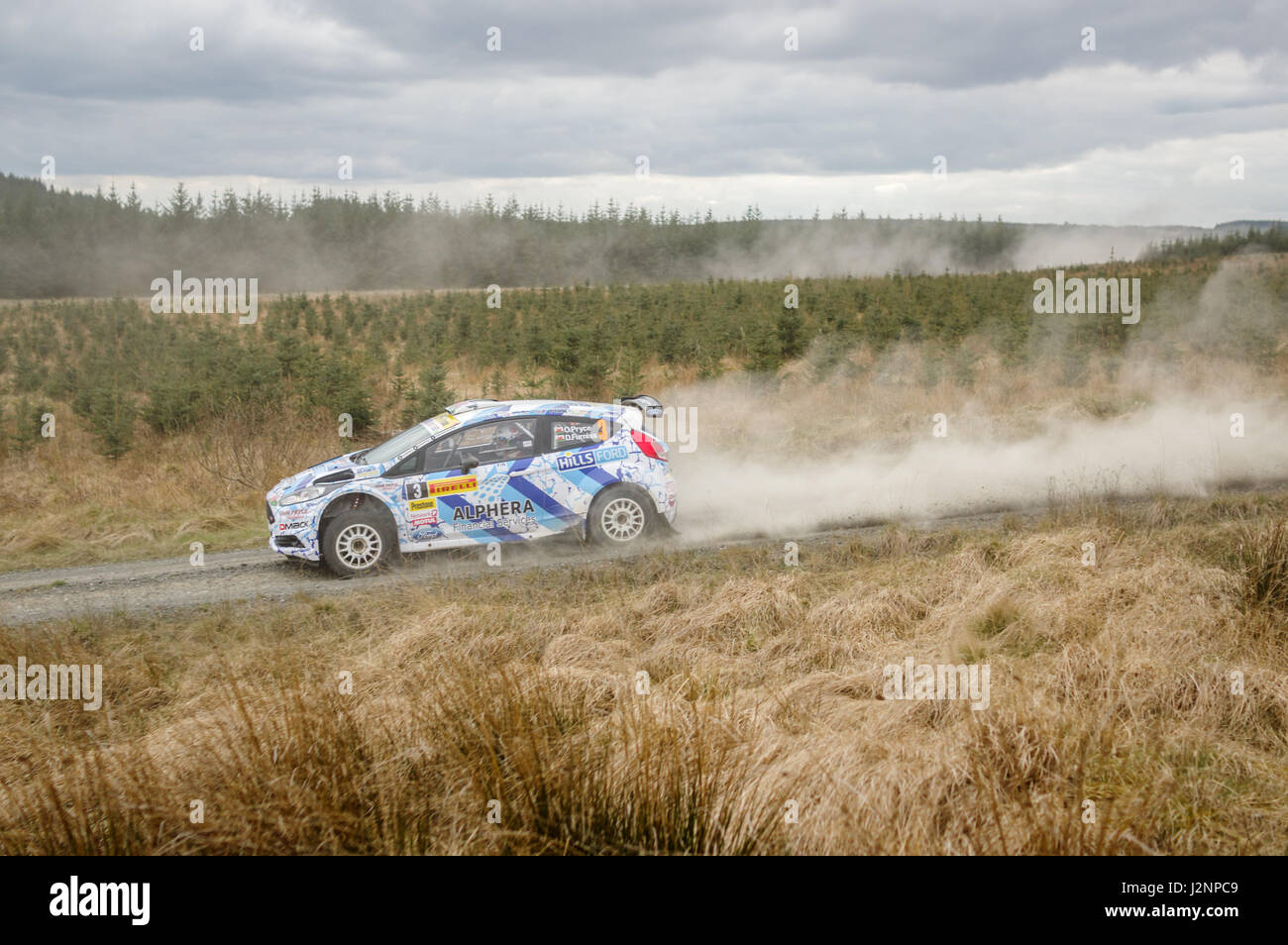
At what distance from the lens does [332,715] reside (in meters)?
4.21

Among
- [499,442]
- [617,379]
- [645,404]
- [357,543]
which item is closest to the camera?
[357,543]

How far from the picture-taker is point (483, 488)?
10.0m

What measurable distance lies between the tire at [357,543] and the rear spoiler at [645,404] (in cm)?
334

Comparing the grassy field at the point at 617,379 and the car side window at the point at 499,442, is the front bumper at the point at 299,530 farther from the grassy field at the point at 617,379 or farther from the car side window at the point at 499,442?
the grassy field at the point at 617,379

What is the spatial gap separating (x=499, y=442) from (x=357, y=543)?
1.97m

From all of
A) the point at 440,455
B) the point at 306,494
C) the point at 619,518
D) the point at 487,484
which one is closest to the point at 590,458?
the point at 619,518

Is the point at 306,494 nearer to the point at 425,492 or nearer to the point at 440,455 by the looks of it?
the point at 425,492

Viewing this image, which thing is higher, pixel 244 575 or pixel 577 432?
pixel 577 432

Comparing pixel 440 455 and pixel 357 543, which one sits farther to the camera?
pixel 440 455

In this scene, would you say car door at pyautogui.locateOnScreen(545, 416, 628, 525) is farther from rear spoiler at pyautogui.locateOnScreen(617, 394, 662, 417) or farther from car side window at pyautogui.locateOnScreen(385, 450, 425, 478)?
car side window at pyautogui.locateOnScreen(385, 450, 425, 478)

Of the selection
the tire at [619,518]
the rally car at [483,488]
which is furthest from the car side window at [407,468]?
the tire at [619,518]

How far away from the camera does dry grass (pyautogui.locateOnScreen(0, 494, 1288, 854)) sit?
11.6ft

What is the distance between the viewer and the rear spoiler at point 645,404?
1089cm
